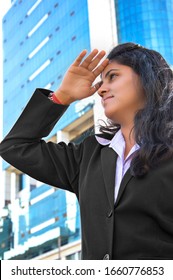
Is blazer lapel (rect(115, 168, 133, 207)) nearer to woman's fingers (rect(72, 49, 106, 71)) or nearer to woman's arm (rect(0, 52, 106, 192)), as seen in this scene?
woman's arm (rect(0, 52, 106, 192))

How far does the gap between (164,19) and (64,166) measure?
Answer: 14.9m

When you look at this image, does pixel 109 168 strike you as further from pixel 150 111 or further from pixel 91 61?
pixel 91 61

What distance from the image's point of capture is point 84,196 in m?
0.75

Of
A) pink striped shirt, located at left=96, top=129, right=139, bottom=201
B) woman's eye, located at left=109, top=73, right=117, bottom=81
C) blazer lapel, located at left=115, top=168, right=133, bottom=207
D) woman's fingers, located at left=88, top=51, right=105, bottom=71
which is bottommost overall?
blazer lapel, located at left=115, top=168, right=133, bottom=207

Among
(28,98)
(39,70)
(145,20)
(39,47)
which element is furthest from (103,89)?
(39,47)

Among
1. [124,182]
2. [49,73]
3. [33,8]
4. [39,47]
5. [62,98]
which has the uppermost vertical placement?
[33,8]

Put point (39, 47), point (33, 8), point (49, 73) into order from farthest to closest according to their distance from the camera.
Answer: point (33, 8), point (39, 47), point (49, 73)

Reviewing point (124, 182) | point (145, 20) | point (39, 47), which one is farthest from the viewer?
point (39, 47)

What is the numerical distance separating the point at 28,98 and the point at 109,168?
18575mm

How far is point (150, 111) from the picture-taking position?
0.82 metres

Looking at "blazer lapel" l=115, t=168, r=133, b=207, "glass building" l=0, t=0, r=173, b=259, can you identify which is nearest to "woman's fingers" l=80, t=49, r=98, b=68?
"blazer lapel" l=115, t=168, r=133, b=207

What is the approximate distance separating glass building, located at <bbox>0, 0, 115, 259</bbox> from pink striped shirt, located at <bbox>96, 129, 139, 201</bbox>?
13965mm

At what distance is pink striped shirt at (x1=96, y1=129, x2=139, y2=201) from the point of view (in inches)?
29.3
